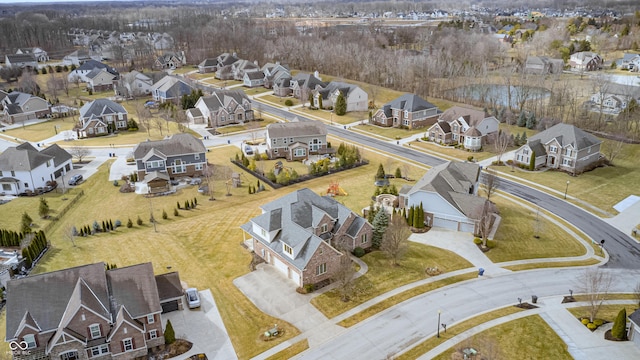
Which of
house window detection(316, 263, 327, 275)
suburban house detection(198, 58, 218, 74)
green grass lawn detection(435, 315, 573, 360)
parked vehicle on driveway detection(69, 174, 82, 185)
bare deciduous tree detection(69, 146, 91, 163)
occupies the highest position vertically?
suburban house detection(198, 58, 218, 74)

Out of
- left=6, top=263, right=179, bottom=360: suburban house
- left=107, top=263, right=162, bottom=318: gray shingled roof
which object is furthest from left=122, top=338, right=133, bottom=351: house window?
left=107, top=263, right=162, bottom=318: gray shingled roof

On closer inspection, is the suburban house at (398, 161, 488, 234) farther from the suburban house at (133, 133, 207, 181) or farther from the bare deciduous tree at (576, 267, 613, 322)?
the suburban house at (133, 133, 207, 181)

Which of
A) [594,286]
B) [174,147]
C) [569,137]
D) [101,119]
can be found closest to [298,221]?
[594,286]

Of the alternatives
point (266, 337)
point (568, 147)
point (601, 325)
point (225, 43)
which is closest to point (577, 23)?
point (225, 43)

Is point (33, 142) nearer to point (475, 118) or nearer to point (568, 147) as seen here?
point (475, 118)

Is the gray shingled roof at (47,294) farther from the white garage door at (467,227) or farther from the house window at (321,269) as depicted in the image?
the white garage door at (467,227)
